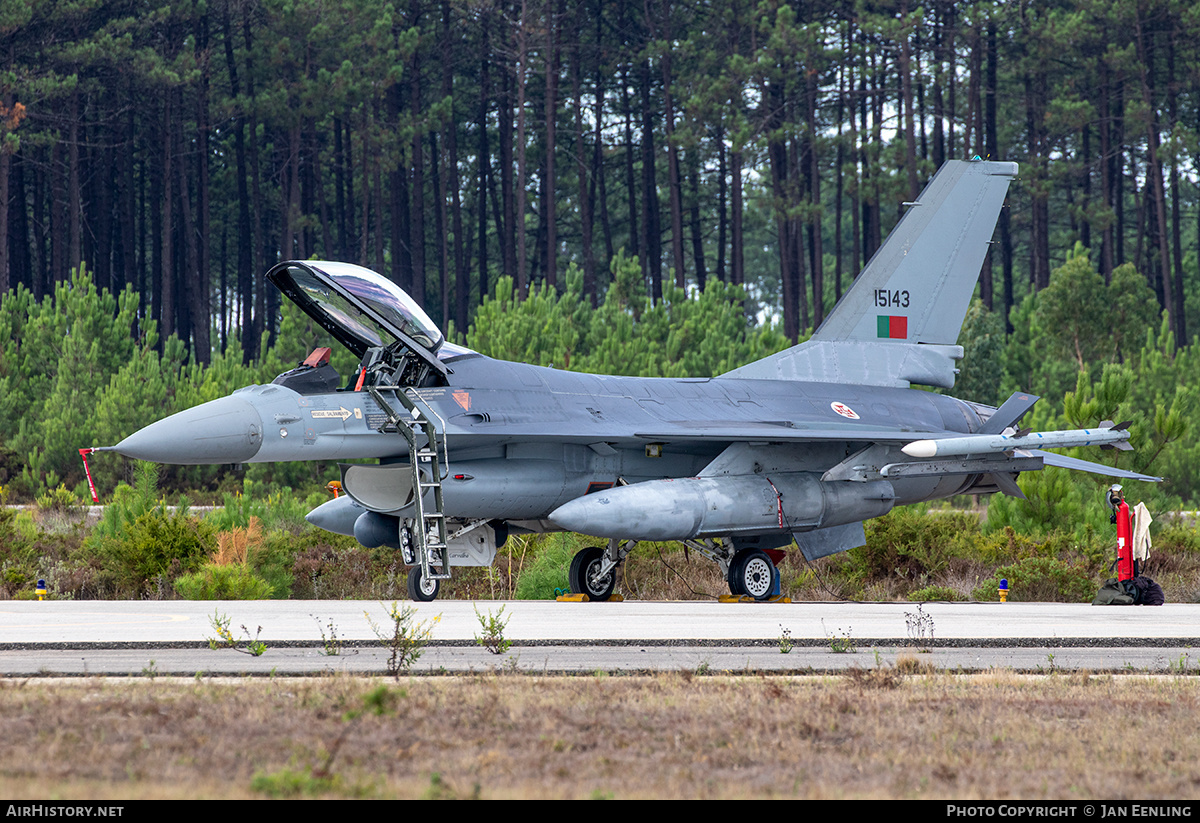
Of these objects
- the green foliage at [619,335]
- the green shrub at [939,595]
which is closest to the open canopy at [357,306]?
the green shrub at [939,595]

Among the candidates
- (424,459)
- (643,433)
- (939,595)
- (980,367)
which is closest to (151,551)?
(424,459)

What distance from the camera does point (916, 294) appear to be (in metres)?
17.9

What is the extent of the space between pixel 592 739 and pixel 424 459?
799 cm

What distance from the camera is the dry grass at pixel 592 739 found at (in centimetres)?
498

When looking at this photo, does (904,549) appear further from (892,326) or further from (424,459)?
(424,459)

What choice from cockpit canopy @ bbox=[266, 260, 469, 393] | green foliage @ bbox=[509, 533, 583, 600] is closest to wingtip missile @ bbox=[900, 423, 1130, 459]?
green foliage @ bbox=[509, 533, 583, 600]

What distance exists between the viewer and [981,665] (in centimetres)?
862

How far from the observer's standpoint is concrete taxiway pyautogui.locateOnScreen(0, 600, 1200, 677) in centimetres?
844

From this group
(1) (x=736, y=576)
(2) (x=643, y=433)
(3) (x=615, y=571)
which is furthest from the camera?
(3) (x=615, y=571)

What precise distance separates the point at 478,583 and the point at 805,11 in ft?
137

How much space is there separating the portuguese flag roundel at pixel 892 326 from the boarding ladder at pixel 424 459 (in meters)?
7.09

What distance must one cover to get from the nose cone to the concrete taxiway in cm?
154

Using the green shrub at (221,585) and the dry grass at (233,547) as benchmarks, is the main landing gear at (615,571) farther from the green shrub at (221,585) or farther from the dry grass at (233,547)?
the dry grass at (233,547)

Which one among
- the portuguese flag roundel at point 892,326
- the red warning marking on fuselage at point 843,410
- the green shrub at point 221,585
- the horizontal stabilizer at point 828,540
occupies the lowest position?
the green shrub at point 221,585
